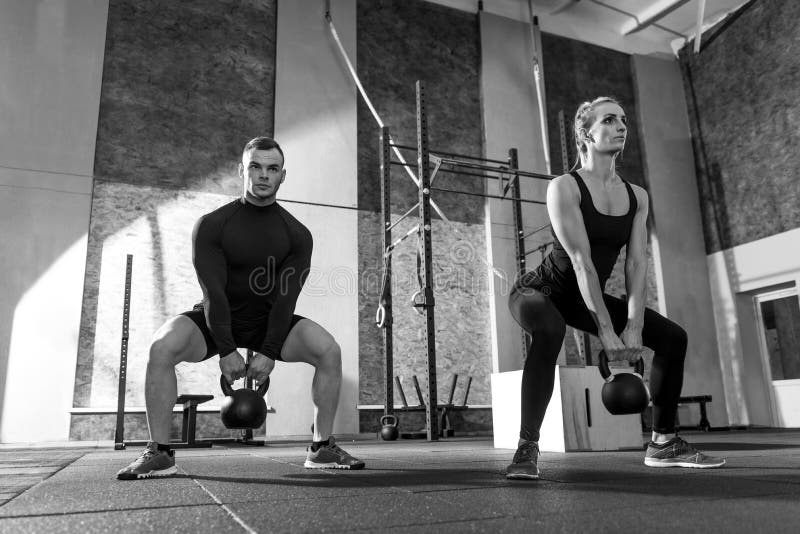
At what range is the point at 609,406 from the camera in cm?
163

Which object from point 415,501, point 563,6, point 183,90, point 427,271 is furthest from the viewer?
point 563,6

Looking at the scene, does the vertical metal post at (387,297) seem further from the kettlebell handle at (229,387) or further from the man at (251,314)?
the kettlebell handle at (229,387)

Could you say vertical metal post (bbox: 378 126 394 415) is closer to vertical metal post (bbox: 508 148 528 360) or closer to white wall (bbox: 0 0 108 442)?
vertical metal post (bbox: 508 148 528 360)

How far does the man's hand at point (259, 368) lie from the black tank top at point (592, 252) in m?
0.78

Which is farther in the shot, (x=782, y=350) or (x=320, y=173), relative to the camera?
(x=782, y=350)

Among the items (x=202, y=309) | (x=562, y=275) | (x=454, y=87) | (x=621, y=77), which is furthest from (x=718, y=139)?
(x=202, y=309)

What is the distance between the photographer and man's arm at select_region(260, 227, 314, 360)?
6.17ft

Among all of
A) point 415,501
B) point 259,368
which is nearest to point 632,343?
point 415,501

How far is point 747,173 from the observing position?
22.1 feet

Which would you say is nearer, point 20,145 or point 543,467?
point 543,467

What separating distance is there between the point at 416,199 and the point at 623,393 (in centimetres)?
455

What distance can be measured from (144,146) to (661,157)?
5.74 metres

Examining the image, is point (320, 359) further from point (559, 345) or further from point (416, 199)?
point (416, 199)

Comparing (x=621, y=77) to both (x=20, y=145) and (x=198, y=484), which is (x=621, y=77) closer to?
(x=20, y=145)
